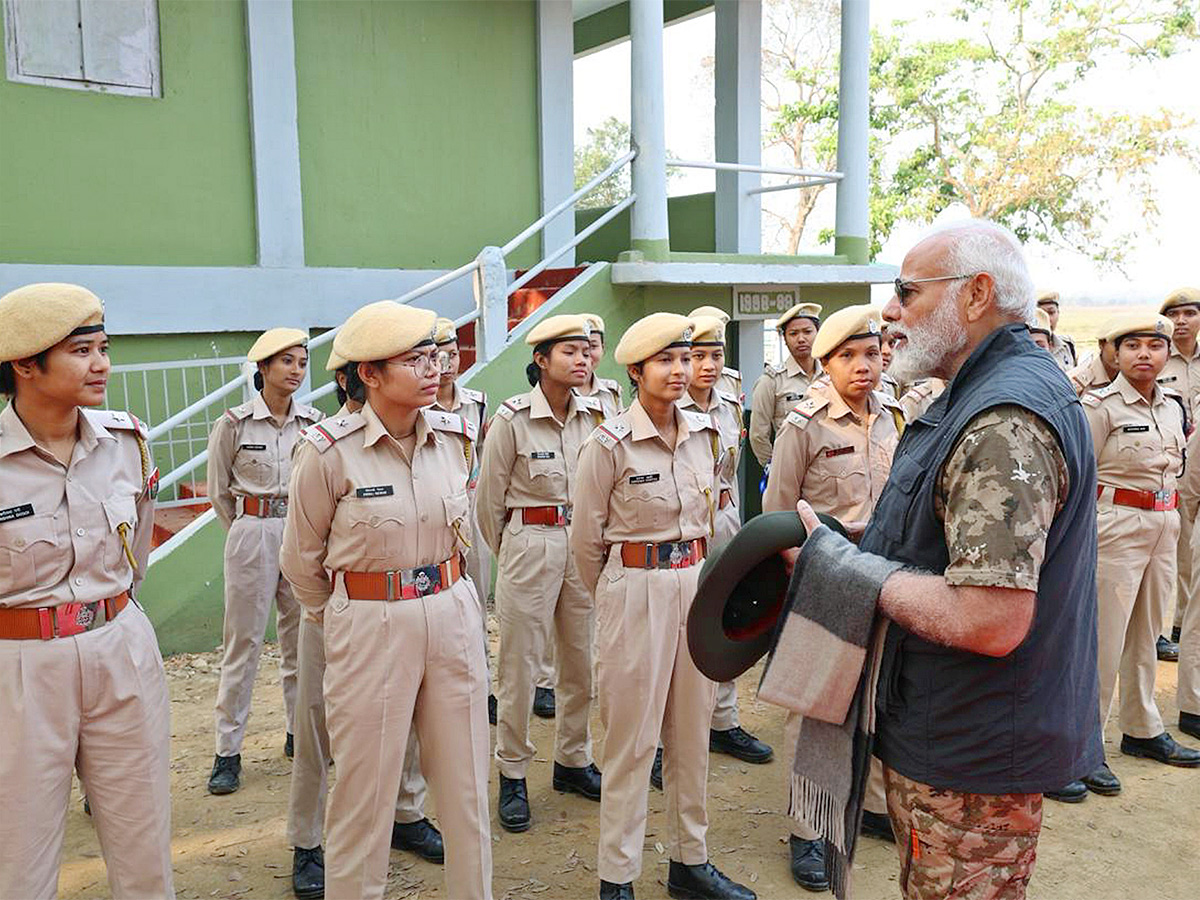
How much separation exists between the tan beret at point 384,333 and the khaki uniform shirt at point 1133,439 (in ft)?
11.8

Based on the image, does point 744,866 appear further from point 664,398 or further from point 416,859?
point 664,398

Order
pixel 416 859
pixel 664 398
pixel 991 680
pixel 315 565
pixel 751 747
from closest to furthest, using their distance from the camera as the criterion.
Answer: pixel 991 680 < pixel 315 565 < pixel 664 398 < pixel 416 859 < pixel 751 747

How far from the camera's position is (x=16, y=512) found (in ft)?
9.84

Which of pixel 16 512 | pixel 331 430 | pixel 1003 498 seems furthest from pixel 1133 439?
pixel 16 512

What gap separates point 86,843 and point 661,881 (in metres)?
2.51

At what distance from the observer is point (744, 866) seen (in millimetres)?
4320

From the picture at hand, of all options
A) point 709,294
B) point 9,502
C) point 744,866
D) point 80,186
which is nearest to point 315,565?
point 9,502

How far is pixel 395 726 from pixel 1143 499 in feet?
12.9

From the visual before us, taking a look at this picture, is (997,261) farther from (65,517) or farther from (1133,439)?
(1133,439)

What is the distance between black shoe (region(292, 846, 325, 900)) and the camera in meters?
4.08

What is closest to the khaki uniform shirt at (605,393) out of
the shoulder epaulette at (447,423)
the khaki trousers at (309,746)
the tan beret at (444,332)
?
the tan beret at (444,332)

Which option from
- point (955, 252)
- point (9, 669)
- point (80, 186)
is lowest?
point (9, 669)

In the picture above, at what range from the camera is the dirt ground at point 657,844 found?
4.17 m

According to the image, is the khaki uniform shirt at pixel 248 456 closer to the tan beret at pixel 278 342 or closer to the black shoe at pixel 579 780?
the tan beret at pixel 278 342
